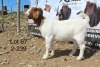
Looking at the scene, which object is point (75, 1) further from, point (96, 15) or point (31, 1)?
point (31, 1)

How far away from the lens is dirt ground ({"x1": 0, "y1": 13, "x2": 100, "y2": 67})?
7.28 meters

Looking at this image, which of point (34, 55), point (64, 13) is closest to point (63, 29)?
point (34, 55)

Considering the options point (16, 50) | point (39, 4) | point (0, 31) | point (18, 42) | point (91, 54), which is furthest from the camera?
point (0, 31)

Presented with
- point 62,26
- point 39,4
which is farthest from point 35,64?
point 39,4

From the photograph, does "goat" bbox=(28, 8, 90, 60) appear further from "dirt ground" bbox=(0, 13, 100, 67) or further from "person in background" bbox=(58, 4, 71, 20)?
"person in background" bbox=(58, 4, 71, 20)

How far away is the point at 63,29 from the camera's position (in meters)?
7.39

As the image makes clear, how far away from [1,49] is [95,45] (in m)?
2.80

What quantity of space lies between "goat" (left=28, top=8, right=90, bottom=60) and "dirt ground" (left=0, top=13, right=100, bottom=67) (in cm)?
27

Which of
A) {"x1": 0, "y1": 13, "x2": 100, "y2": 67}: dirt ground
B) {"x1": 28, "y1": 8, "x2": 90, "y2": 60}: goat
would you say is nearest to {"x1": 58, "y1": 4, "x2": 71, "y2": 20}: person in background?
{"x1": 0, "y1": 13, "x2": 100, "y2": 67}: dirt ground

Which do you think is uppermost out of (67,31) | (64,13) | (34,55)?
(64,13)

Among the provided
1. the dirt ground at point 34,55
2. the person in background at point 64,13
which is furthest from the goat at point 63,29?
the person in background at point 64,13

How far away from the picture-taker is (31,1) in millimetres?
10656

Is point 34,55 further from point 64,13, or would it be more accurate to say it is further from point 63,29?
point 64,13

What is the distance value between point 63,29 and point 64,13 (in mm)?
1789
